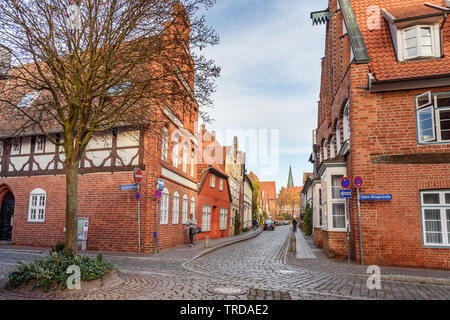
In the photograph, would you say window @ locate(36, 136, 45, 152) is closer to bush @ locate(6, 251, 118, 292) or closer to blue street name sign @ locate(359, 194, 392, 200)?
bush @ locate(6, 251, 118, 292)

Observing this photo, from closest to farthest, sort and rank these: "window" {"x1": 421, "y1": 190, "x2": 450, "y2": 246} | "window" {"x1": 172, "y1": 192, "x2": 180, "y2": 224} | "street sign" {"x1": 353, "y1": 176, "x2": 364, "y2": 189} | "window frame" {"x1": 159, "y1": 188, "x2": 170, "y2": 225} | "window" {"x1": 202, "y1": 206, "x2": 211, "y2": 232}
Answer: "window" {"x1": 421, "y1": 190, "x2": 450, "y2": 246}, "street sign" {"x1": 353, "y1": 176, "x2": 364, "y2": 189}, "window frame" {"x1": 159, "y1": 188, "x2": 170, "y2": 225}, "window" {"x1": 172, "y1": 192, "x2": 180, "y2": 224}, "window" {"x1": 202, "y1": 206, "x2": 211, "y2": 232}

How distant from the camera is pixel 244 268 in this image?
10828 millimetres

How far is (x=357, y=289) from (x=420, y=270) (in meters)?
4.11

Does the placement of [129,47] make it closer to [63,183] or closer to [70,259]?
[70,259]

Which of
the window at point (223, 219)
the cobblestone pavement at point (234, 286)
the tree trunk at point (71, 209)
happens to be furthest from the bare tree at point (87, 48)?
the window at point (223, 219)

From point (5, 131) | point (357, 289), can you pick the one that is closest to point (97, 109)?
point (357, 289)

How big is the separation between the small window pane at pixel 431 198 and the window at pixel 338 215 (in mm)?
3284

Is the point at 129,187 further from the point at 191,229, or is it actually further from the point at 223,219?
the point at 223,219

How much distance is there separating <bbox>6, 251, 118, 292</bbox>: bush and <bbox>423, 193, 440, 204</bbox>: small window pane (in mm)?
10011

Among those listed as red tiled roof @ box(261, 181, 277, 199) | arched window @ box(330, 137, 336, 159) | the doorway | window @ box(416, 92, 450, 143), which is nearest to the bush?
window @ box(416, 92, 450, 143)

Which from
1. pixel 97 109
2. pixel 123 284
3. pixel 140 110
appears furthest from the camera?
pixel 140 110

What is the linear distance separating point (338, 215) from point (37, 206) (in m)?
14.5

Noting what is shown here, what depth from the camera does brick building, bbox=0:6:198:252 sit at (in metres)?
14.9

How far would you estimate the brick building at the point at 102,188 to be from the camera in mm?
14914
